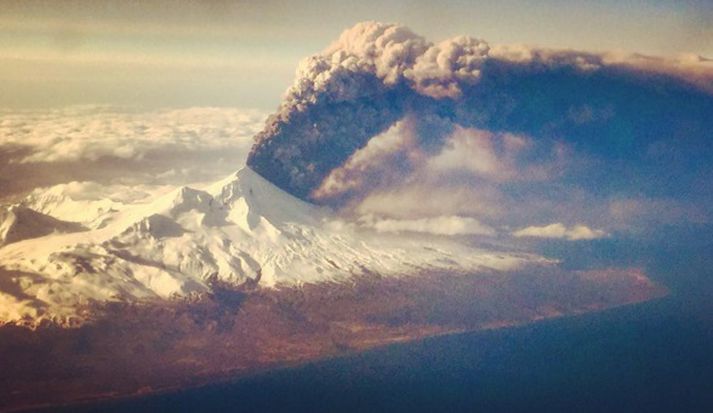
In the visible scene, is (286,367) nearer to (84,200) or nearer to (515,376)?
(515,376)

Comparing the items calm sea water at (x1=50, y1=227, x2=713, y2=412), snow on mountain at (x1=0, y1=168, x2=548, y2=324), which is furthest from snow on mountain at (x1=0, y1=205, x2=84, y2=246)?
calm sea water at (x1=50, y1=227, x2=713, y2=412)

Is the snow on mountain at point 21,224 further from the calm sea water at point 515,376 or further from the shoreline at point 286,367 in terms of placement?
the calm sea water at point 515,376

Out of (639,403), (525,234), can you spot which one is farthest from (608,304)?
(639,403)

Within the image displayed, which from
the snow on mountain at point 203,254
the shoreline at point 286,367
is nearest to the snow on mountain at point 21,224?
the snow on mountain at point 203,254

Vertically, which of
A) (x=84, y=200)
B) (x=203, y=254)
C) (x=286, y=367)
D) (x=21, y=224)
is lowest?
(x=286, y=367)

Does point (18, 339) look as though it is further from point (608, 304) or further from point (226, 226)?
point (608, 304)

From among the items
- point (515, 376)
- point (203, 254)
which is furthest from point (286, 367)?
point (203, 254)
